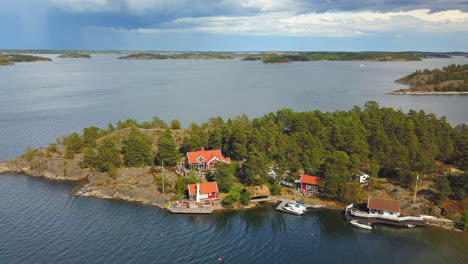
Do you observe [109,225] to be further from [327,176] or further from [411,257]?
[411,257]

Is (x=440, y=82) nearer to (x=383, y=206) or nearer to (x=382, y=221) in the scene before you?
(x=383, y=206)

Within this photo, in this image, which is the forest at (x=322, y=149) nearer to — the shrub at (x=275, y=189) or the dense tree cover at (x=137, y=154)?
the dense tree cover at (x=137, y=154)

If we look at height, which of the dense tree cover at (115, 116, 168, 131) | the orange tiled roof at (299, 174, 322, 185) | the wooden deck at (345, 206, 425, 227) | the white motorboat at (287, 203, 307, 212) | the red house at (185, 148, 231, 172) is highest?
the dense tree cover at (115, 116, 168, 131)

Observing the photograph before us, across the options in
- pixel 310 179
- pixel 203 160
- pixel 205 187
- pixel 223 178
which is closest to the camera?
pixel 205 187

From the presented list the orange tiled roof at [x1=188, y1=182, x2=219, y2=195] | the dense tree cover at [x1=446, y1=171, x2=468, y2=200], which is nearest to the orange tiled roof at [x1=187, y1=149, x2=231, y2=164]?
the orange tiled roof at [x1=188, y1=182, x2=219, y2=195]

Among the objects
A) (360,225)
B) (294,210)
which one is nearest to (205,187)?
(294,210)

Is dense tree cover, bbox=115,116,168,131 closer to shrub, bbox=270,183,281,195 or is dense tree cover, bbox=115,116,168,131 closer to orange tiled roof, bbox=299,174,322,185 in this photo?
shrub, bbox=270,183,281,195

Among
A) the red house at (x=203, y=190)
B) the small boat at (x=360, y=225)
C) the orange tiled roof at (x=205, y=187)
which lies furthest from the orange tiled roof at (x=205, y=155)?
the small boat at (x=360, y=225)
